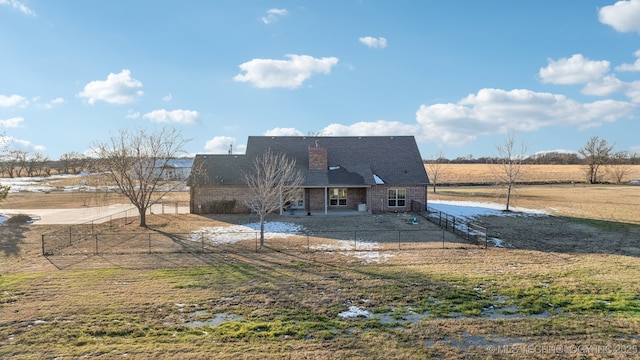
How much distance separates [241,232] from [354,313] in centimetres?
1389

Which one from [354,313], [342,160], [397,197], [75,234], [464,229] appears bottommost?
[354,313]

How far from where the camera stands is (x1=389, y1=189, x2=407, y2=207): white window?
31.4 m

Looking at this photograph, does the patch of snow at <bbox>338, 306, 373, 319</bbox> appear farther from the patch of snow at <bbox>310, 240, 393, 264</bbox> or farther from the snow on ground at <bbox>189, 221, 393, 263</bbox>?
the snow on ground at <bbox>189, 221, 393, 263</bbox>

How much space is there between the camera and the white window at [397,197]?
31406mm

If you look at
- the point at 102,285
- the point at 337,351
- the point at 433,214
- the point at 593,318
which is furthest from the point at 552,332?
the point at 433,214

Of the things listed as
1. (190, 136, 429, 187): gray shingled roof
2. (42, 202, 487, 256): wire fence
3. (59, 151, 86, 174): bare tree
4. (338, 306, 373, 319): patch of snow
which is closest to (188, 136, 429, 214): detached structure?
(190, 136, 429, 187): gray shingled roof

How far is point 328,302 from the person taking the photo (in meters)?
10.4

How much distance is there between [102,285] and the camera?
1206 centimetres

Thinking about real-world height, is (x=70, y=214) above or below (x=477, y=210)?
below

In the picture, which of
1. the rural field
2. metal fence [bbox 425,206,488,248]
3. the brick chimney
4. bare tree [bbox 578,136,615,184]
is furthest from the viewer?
bare tree [bbox 578,136,615,184]

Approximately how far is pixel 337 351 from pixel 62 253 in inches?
608

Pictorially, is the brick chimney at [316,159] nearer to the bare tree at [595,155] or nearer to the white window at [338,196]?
the white window at [338,196]

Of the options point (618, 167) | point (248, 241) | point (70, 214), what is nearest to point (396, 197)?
point (248, 241)

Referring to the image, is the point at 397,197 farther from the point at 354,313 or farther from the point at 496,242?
the point at 354,313
